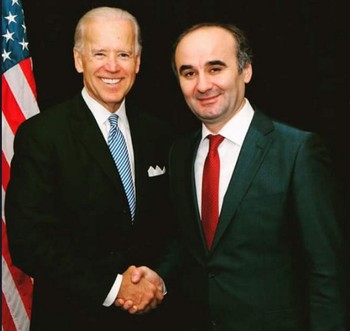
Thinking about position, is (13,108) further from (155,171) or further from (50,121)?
(155,171)

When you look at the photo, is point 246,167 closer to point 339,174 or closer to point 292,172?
point 292,172

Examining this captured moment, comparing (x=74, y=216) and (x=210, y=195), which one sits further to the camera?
(x=74, y=216)

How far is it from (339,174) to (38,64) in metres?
1.92

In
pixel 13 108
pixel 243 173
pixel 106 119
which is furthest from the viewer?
pixel 13 108

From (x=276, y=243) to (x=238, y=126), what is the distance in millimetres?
478

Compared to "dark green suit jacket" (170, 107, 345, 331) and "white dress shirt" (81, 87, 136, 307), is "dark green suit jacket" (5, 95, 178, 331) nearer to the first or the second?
"white dress shirt" (81, 87, 136, 307)

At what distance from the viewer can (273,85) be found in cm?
290

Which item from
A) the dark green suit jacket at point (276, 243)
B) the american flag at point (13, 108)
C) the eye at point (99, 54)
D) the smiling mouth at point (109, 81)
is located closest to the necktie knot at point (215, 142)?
the dark green suit jacket at point (276, 243)

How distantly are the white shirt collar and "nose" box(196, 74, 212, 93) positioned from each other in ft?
0.53

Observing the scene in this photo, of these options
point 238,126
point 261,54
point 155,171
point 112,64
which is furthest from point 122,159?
point 261,54

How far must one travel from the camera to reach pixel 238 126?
75.8 inches

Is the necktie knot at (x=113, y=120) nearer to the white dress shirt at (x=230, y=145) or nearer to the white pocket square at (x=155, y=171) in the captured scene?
the white pocket square at (x=155, y=171)

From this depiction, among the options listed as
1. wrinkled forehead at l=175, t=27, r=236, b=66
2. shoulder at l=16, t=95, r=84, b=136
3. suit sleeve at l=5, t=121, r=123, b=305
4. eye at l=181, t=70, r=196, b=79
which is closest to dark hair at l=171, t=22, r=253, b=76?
wrinkled forehead at l=175, t=27, r=236, b=66

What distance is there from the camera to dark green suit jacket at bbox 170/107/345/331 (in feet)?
5.59
